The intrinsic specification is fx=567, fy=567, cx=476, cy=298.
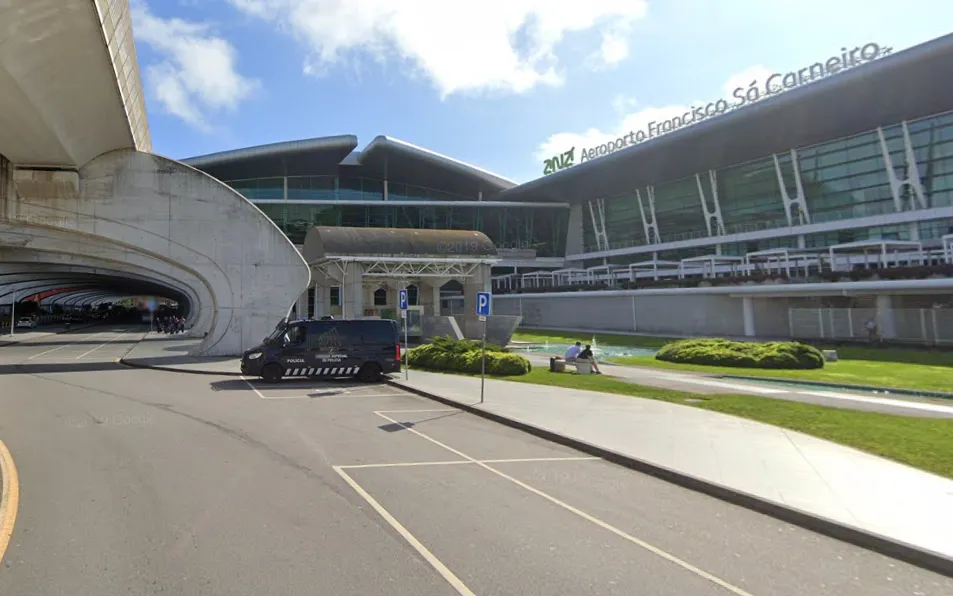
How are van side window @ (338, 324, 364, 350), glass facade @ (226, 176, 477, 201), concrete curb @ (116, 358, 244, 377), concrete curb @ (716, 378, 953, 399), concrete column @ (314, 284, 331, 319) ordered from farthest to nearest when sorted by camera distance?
1. glass facade @ (226, 176, 477, 201)
2. concrete column @ (314, 284, 331, 319)
3. concrete curb @ (116, 358, 244, 377)
4. van side window @ (338, 324, 364, 350)
5. concrete curb @ (716, 378, 953, 399)

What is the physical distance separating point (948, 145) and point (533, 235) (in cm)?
4511

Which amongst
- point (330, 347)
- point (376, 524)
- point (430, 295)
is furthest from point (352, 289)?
point (376, 524)

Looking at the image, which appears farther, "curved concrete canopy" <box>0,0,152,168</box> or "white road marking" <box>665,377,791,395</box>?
"white road marking" <box>665,377,791,395</box>

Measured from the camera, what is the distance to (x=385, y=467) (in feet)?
25.9

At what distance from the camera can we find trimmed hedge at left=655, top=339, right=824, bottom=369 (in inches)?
906

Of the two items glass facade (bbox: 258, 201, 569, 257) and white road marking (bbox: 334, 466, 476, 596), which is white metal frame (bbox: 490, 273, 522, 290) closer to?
glass facade (bbox: 258, 201, 569, 257)

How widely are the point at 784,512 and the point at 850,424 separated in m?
5.88

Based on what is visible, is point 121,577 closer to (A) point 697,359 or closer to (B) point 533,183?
(A) point 697,359

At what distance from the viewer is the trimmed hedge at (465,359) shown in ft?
64.8

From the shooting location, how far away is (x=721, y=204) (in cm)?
5909

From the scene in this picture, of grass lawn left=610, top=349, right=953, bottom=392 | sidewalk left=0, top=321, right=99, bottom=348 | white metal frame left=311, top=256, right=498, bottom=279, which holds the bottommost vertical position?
grass lawn left=610, top=349, right=953, bottom=392

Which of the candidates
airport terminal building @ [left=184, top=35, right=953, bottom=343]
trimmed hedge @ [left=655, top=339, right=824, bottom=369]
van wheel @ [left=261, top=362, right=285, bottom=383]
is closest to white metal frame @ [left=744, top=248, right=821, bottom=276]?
airport terminal building @ [left=184, top=35, right=953, bottom=343]

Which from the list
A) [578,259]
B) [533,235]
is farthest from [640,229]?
[533,235]

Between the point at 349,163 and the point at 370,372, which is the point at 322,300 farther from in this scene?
the point at 349,163
